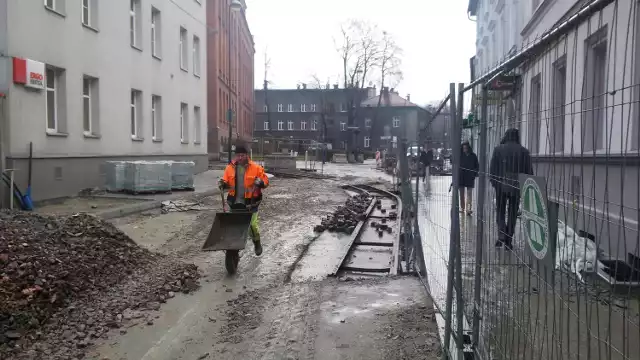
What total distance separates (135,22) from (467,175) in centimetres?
1873

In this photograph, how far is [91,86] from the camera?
1645cm

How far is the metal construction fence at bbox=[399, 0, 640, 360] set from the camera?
1.92 m

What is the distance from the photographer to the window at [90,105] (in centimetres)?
1625

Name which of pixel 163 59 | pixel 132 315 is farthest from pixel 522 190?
pixel 163 59

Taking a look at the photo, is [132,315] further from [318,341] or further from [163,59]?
[163,59]

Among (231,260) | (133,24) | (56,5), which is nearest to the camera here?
(231,260)

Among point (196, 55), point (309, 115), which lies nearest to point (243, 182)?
point (196, 55)

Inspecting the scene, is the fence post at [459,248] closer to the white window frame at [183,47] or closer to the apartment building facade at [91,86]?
the apartment building facade at [91,86]

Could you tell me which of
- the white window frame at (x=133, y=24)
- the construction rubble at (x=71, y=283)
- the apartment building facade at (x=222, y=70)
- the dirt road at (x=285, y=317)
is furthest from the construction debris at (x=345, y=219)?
the apartment building facade at (x=222, y=70)

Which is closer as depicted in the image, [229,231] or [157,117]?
[229,231]

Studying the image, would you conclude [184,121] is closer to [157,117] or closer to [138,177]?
[157,117]

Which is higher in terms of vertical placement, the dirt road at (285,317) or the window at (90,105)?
the window at (90,105)

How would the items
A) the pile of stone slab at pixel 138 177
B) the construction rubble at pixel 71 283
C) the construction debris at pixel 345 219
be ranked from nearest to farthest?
the construction rubble at pixel 71 283 < the construction debris at pixel 345 219 < the pile of stone slab at pixel 138 177

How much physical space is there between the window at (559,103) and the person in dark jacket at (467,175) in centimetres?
110
